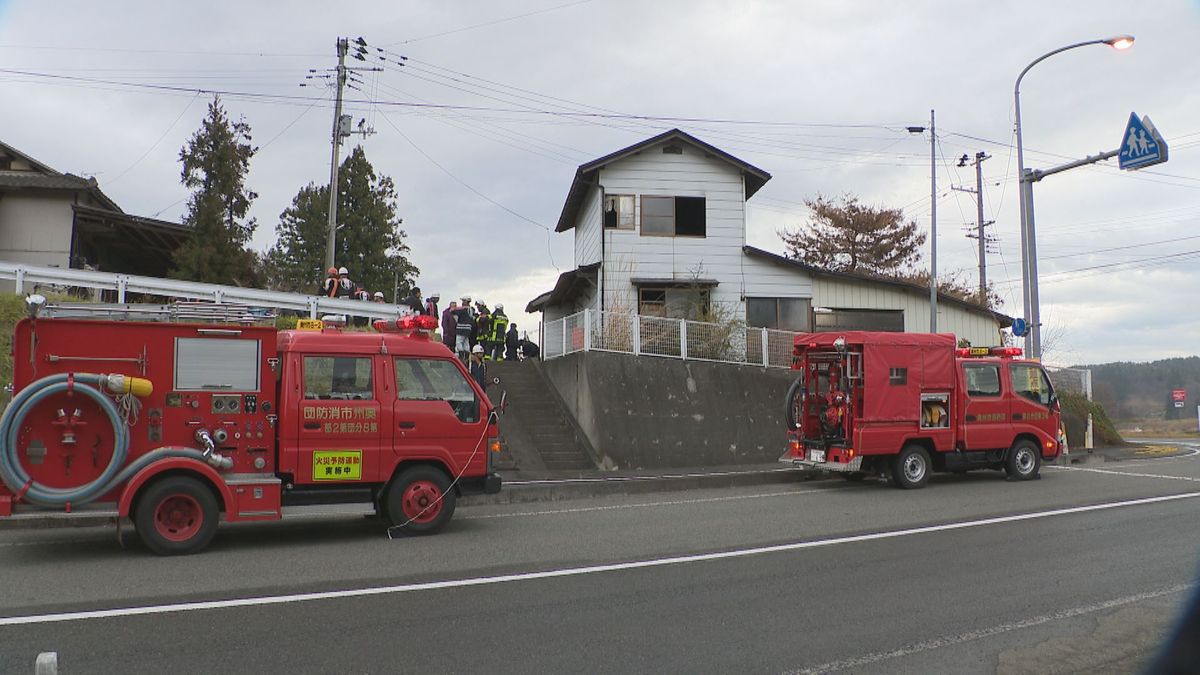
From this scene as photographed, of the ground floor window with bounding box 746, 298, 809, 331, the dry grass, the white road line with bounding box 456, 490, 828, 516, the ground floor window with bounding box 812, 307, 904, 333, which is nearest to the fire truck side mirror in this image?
the white road line with bounding box 456, 490, 828, 516

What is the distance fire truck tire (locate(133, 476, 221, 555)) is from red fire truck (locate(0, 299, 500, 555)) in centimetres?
1

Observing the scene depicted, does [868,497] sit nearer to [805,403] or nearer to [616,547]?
[805,403]

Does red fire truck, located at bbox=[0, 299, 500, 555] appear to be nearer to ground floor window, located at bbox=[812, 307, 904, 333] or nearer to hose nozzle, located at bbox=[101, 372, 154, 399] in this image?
hose nozzle, located at bbox=[101, 372, 154, 399]

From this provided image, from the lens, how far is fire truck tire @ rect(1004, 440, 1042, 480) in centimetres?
1537

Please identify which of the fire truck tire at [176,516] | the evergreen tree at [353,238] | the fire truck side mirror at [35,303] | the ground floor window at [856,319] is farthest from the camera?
the evergreen tree at [353,238]

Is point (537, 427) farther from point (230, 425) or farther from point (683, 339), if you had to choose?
point (230, 425)

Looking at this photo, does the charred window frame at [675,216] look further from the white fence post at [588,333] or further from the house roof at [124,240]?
the house roof at [124,240]

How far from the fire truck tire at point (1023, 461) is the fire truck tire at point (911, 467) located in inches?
71.8

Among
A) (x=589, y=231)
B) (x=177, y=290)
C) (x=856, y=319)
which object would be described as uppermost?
(x=589, y=231)

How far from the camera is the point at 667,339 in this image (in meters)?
19.7

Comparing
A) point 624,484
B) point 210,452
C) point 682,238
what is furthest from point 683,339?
point 210,452

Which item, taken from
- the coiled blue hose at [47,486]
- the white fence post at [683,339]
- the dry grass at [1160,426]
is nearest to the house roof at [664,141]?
the white fence post at [683,339]

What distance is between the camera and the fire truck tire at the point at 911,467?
47.4 ft

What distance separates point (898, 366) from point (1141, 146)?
22.3 ft
